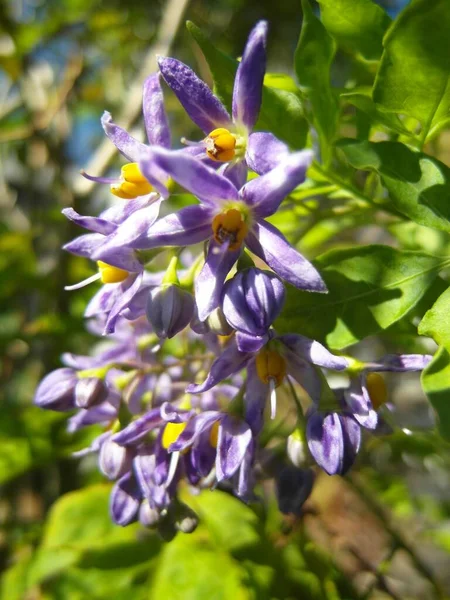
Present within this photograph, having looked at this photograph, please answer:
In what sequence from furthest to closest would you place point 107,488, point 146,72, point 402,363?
point 146,72 < point 107,488 < point 402,363

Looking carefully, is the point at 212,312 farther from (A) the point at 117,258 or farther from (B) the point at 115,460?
(B) the point at 115,460

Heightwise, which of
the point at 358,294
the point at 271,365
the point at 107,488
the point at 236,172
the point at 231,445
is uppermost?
the point at 236,172

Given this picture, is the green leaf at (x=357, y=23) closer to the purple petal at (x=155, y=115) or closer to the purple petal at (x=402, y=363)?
the purple petal at (x=155, y=115)

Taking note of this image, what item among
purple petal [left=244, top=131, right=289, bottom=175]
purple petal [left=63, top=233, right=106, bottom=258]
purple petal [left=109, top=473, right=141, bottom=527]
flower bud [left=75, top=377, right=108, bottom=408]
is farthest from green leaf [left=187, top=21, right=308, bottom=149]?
purple petal [left=109, top=473, right=141, bottom=527]

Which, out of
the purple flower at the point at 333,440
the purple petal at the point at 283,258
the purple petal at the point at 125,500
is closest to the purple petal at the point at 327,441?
the purple flower at the point at 333,440

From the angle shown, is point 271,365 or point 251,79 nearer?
point 251,79

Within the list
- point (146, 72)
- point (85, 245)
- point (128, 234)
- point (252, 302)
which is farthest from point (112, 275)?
point (146, 72)

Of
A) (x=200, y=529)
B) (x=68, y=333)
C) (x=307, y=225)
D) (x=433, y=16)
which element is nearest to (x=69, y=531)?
(x=200, y=529)

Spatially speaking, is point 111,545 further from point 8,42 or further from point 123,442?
point 8,42
